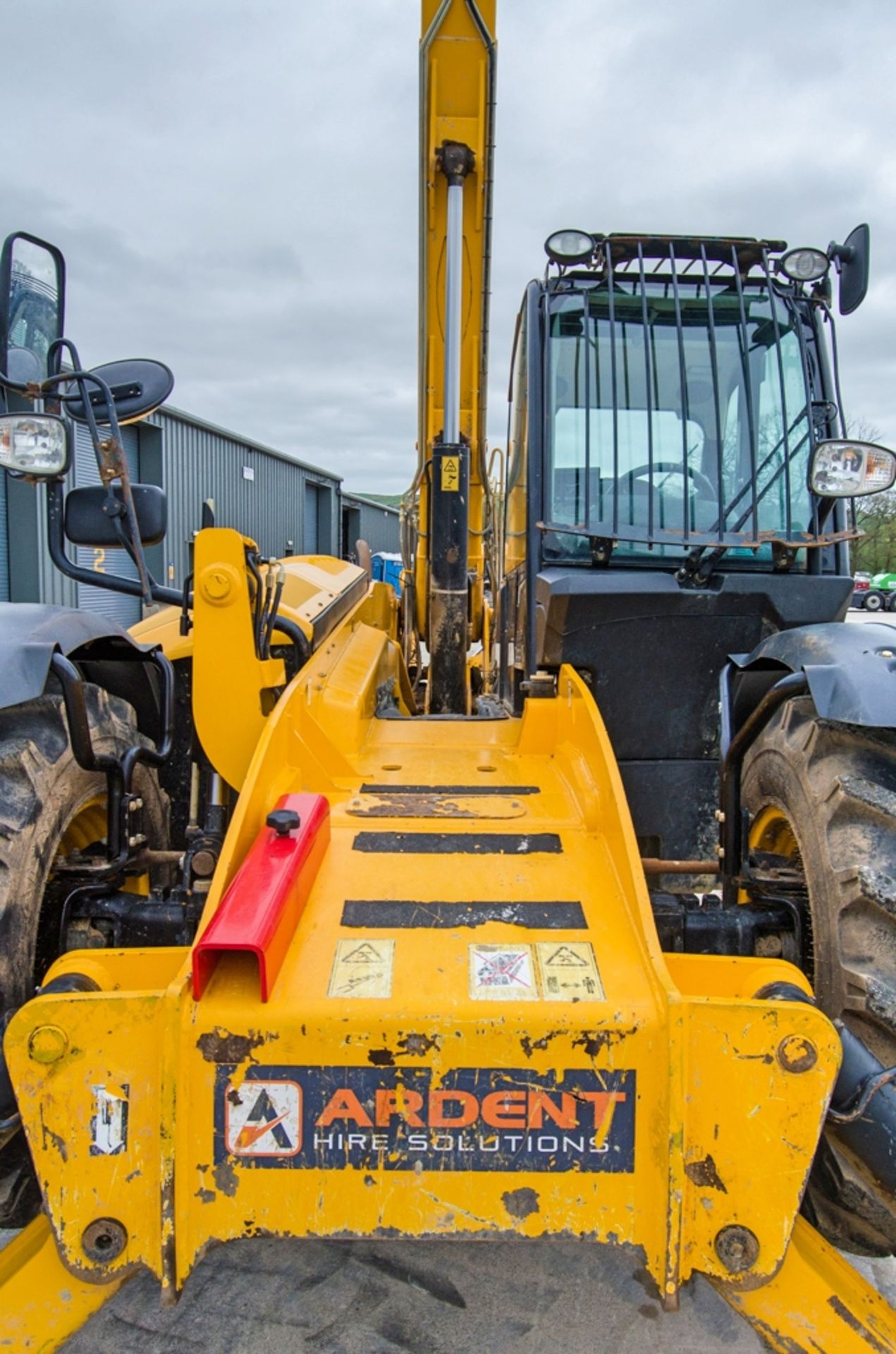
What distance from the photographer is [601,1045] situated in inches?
63.4

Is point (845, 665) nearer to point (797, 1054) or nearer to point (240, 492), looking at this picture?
point (797, 1054)

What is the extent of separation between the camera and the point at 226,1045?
1608 mm

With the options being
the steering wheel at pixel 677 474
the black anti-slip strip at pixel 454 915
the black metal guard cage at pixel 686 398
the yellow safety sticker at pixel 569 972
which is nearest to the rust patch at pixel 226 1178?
the black anti-slip strip at pixel 454 915

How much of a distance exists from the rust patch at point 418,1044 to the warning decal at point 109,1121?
49 centimetres

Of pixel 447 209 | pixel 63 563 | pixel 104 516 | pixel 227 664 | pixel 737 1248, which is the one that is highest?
pixel 447 209

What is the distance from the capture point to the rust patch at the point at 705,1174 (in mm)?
1574

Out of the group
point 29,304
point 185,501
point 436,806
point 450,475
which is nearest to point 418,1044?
point 436,806

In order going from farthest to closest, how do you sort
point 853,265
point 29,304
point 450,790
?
1. point 853,265
2. point 450,790
3. point 29,304

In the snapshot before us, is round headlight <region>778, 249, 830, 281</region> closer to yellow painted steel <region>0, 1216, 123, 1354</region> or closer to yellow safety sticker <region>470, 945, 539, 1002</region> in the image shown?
yellow safety sticker <region>470, 945, 539, 1002</region>

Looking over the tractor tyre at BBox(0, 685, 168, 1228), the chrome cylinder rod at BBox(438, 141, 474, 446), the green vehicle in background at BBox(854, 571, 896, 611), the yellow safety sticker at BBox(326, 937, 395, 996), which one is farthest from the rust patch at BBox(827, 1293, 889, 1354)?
the green vehicle in background at BBox(854, 571, 896, 611)

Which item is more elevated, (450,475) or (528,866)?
(450,475)

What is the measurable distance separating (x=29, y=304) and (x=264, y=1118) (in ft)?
5.91

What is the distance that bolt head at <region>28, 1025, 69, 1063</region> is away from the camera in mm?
1576

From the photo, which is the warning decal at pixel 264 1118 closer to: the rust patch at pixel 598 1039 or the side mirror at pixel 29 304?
the rust patch at pixel 598 1039
